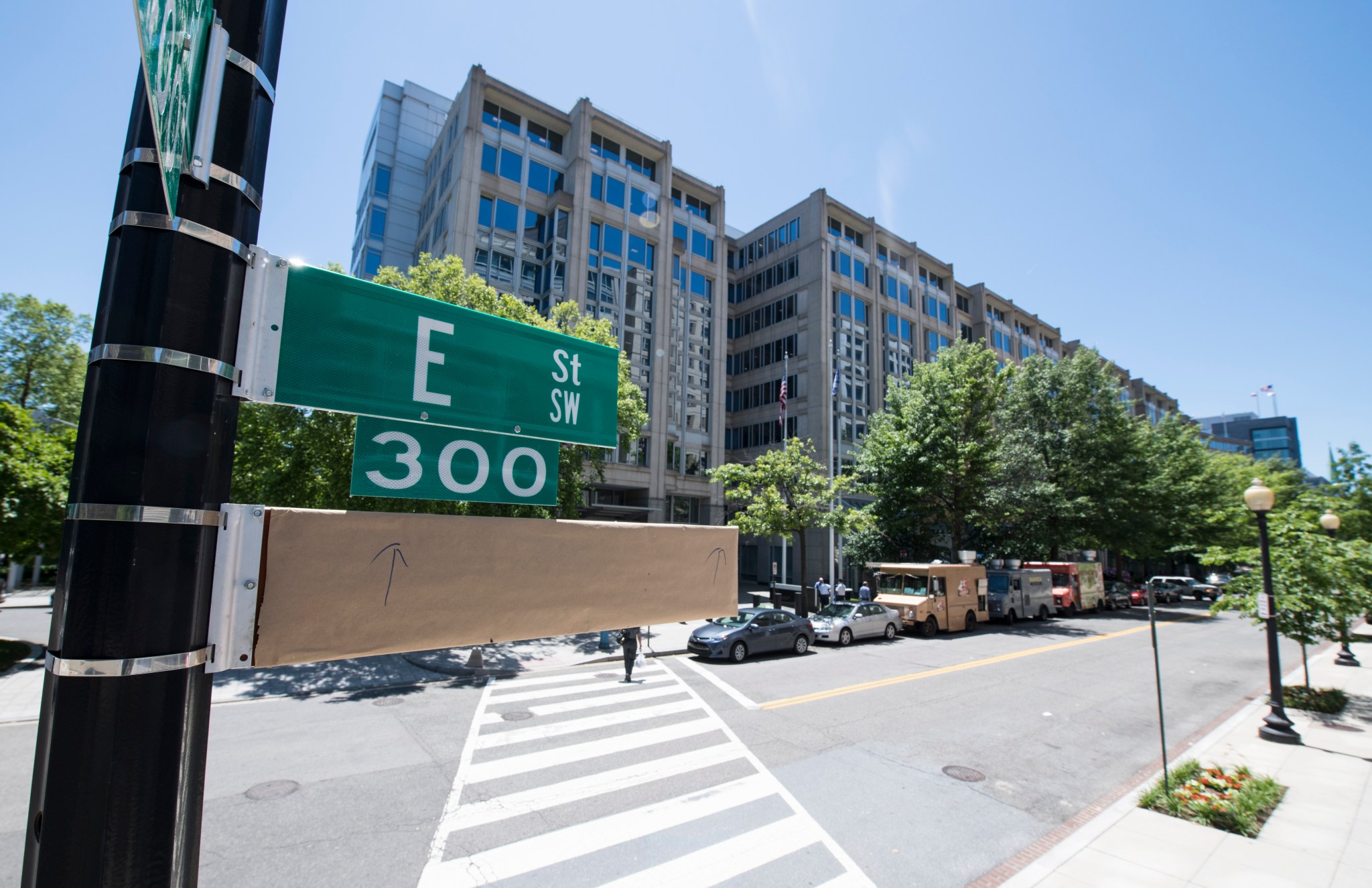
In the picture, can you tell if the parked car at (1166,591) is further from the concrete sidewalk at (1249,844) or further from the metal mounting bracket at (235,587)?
the metal mounting bracket at (235,587)

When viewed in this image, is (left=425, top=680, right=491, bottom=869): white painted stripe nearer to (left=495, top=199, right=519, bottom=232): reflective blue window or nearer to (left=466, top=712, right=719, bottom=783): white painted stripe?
(left=466, top=712, right=719, bottom=783): white painted stripe

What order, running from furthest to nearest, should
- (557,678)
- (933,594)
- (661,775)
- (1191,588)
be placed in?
(1191,588) → (933,594) → (557,678) → (661,775)

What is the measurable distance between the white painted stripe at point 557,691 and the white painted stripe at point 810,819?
3318 millimetres

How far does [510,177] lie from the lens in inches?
1375

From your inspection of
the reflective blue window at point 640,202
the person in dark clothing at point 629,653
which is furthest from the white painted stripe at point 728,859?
the reflective blue window at point 640,202

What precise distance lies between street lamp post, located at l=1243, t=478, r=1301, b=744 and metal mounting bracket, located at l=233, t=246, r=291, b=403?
13773 millimetres

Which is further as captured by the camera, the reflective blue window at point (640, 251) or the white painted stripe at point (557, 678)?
the reflective blue window at point (640, 251)

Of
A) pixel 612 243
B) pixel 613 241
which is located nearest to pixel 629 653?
pixel 612 243

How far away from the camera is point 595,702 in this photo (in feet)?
41.0

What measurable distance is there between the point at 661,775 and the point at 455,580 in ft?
25.2

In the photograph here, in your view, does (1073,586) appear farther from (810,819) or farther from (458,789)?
(458,789)

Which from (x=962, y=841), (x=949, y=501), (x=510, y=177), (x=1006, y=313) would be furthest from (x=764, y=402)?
(x=962, y=841)

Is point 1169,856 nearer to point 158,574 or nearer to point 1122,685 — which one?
point 158,574

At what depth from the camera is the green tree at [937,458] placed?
93.4ft
